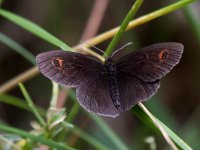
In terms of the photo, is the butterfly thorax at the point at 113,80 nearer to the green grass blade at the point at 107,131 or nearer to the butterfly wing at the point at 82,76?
the butterfly wing at the point at 82,76

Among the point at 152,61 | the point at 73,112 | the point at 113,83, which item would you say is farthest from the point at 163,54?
the point at 73,112

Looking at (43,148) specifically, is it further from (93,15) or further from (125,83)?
(93,15)

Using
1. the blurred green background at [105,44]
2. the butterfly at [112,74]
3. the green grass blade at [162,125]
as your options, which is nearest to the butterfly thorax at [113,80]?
the butterfly at [112,74]

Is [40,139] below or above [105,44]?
above

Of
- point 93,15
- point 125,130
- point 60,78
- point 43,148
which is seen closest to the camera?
point 60,78

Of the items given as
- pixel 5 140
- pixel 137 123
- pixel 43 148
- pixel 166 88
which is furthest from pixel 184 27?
pixel 5 140

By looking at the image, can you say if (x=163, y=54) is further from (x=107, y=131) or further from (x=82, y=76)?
(x=107, y=131)
